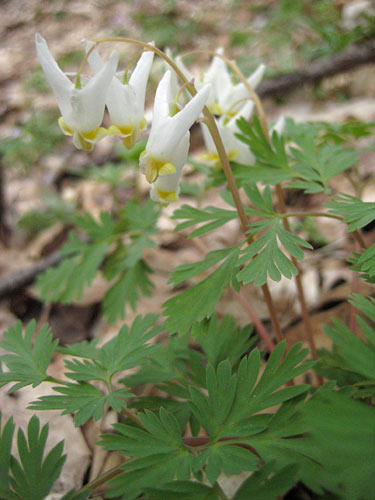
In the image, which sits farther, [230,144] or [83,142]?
[230,144]

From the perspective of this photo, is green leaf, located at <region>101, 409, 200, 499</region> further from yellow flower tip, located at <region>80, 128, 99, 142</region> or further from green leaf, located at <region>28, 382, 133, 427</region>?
yellow flower tip, located at <region>80, 128, 99, 142</region>

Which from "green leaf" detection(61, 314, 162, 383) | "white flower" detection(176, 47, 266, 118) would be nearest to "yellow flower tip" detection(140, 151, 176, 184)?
"green leaf" detection(61, 314, 162, 383)

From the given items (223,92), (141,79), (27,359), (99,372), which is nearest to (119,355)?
(99,372)

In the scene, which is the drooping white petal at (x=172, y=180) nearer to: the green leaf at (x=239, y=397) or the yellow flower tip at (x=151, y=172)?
the yellow flower tip at (x=151, y=172)

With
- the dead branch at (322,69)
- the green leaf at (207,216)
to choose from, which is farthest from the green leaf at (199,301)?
the dead branch at (322,69)

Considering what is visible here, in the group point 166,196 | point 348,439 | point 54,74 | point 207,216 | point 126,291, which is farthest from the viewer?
point 126,291

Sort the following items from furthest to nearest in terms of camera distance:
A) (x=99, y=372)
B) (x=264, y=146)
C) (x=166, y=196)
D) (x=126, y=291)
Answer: (x=126, y=291) < (x=264, y=146) < (x=166, y=196) < (x=99, y=372)

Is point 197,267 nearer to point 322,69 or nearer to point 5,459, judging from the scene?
point 5,459
